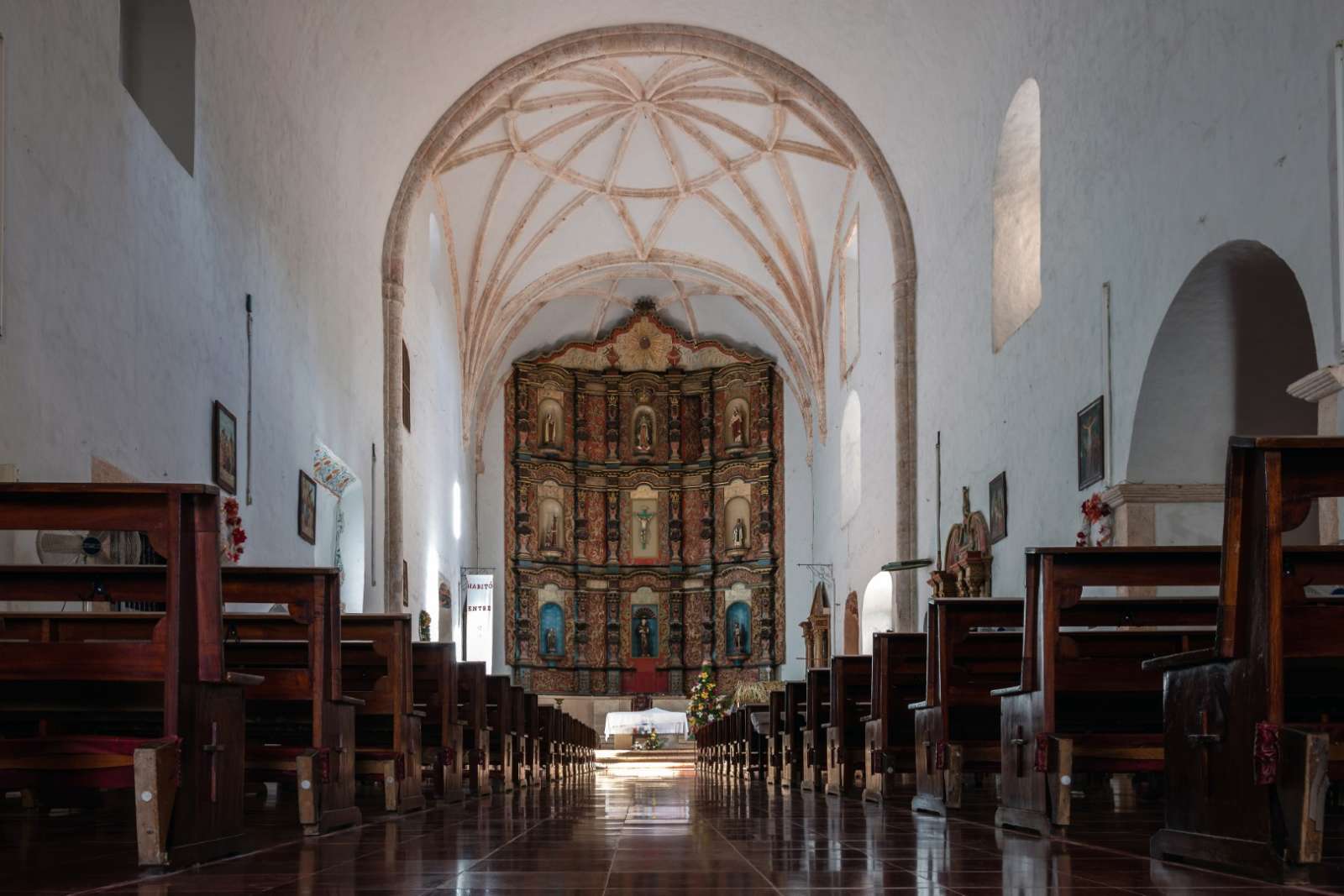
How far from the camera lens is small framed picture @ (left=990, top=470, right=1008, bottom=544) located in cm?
1392

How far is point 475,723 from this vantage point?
11.0 meters

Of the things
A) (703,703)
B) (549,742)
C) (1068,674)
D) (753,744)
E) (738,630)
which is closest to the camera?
(1068,674)

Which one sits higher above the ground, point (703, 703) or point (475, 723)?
point (475, 723)

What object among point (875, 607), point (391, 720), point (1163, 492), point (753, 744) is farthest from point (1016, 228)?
point (391, 720)

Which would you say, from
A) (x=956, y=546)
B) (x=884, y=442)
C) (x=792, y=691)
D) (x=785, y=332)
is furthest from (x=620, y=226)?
(x=792, y=691)

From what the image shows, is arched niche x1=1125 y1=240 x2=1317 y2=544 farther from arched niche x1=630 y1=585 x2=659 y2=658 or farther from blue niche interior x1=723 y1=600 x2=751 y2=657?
arched niche x1=630 y1=585 x2=659 y2=658

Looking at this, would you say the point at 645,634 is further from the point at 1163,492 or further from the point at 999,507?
the point at 1163,492

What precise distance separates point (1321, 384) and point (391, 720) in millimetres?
5442

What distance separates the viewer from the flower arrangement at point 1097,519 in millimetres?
10820

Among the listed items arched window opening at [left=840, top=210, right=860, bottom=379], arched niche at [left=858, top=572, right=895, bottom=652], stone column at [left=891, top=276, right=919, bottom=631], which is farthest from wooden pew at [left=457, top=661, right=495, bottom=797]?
arched window opening at [left=840, top=210, right=860, bottom=379]

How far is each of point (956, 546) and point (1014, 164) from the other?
164 inches

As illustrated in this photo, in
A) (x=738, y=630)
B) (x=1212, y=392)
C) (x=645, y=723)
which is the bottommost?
(x=645, y=723)

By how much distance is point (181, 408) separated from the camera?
10352mm

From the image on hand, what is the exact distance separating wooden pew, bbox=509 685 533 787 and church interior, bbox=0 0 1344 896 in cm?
Answer: 9
